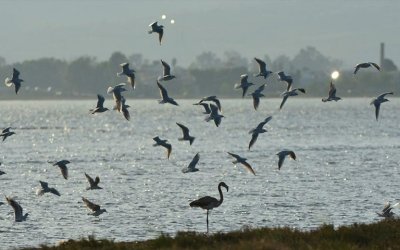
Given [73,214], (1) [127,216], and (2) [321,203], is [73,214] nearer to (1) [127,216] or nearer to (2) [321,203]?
(1) [127,216]

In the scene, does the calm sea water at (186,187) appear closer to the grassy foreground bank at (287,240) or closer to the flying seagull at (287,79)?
the flying seagull at (287,79)

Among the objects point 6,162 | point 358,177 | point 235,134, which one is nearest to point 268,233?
point 358,177

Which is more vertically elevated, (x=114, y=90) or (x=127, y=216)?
(x=114, y=90)

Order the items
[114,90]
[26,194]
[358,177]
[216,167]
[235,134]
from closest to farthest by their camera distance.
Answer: [114,90] < [26,194] < [358,177] < [216,167] < [235,134]

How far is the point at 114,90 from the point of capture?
40531 millimetres

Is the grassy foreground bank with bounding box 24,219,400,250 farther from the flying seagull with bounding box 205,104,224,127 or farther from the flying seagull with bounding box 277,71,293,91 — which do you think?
the flying seagull with bounding box 277,71,293,91

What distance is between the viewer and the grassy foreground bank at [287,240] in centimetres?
2969

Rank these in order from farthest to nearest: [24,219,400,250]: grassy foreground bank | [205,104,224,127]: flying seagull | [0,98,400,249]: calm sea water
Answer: [0,98,400,249]: calm sea water → [205,104,224,127]: flying seagull → [24,219,400,250]: grassy foreground bank

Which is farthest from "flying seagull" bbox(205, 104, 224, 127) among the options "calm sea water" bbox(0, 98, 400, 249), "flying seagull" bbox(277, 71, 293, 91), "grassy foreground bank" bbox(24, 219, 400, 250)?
"grassy foreground bank" bbox(24, 219, 400, 250)

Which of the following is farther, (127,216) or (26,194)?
(26,194)

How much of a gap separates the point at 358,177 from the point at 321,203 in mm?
20053

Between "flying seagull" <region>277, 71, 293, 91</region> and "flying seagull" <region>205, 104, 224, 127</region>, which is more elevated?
"flying seagull" <region>277, 71, 293, 91</region>

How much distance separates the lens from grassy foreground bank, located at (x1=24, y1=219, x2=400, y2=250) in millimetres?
29688

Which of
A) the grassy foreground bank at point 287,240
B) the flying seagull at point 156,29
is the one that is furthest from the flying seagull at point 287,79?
the grassy foreground bank at point 287,240
